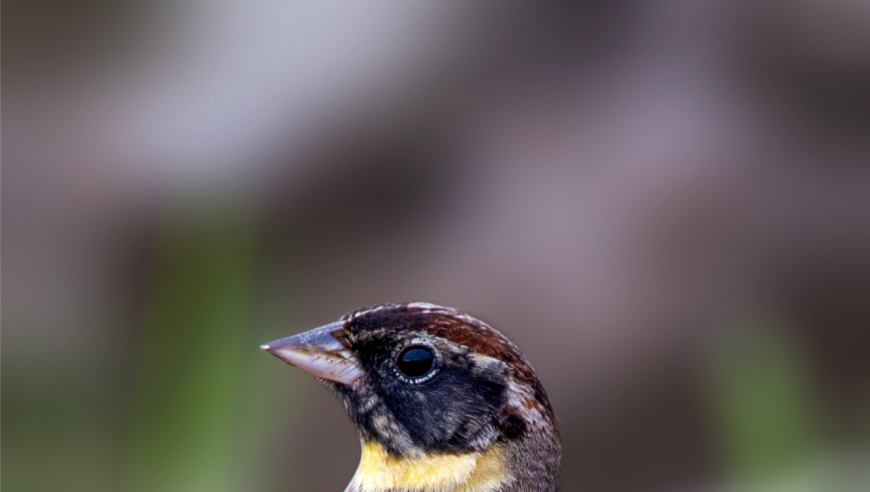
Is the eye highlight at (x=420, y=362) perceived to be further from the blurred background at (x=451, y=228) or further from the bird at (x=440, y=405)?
the blurred background at (x=451, y=228)

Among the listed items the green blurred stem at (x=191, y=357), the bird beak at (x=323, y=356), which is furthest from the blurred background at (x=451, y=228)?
the bird beak at (x=323, y=356)

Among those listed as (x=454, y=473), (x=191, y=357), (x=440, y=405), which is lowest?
(x=191, y=357)

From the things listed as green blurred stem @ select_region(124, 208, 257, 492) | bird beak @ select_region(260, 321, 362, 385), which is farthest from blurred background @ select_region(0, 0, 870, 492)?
bird beak @ select_region(260, 321, 362, 385)

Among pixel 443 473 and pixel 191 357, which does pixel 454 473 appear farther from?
pixel 191 357

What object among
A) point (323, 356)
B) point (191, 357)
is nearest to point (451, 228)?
point (191, 357)

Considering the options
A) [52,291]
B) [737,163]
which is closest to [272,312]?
[52,291]

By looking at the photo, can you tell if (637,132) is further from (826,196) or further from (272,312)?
(272,312)
